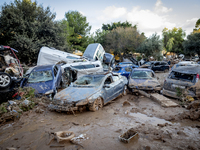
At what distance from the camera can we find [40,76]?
25.1ft

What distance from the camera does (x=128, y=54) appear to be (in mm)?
29594

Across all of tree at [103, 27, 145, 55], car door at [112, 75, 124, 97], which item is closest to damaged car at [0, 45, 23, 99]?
car door at [112, 75, 124, 97]

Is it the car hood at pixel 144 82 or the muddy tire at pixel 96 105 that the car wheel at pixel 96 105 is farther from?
the car hood at pixel 144 82

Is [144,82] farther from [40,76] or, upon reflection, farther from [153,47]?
[153,47]

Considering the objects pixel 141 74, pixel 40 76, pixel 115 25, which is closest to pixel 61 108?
pixel 40 76

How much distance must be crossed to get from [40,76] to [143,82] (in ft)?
19.0

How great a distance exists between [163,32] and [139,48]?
22.7m

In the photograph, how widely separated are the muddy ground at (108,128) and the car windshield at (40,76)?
222cm

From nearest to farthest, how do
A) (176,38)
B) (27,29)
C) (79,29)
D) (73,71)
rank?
1. (73,71)
2. (27,29)
3. (79,29)
4. (176,38)

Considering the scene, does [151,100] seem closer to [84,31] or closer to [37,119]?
[37,119]

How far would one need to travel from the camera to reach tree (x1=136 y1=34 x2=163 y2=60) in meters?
25.3

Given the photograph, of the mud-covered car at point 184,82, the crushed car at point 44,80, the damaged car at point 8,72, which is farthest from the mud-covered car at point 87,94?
the mud-covered car at point 184,82

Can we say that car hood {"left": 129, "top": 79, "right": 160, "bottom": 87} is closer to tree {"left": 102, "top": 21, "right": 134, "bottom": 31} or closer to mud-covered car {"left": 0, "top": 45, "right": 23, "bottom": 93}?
mud-covered car {"left": 0, "top": 45, "right": 23, "bottom": 93}

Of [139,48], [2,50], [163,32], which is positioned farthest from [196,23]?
[2,50]
